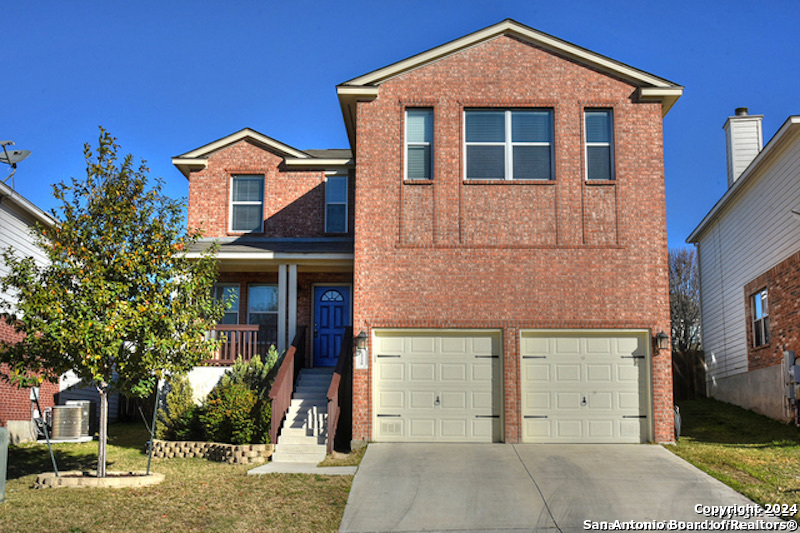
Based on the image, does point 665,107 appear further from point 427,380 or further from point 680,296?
point 680,296

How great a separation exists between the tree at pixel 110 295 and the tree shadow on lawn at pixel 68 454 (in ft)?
7.33

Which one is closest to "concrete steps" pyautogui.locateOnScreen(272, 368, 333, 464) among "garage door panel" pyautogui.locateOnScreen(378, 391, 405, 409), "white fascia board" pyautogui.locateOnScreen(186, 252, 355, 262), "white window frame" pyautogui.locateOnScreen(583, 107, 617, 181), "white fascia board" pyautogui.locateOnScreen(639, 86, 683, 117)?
"garage door panel" pyautogui.locateOnScreen(378, 391, 405, 409)

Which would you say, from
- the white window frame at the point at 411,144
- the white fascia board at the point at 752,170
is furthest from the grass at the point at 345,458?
the white fascia board at the point at 752,170

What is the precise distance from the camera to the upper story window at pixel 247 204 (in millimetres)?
21438

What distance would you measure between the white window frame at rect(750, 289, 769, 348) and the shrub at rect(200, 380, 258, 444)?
12.5 meters

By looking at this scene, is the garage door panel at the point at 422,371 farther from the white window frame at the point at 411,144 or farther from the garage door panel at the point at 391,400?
the white window frame at the point at 411,144

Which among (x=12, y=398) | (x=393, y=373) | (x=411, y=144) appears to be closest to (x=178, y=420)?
(x=12, y=398)

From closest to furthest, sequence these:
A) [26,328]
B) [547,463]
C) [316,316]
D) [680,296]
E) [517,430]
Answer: [26,328]
[547,463]
[517,430]
[316,316]
[680,296]

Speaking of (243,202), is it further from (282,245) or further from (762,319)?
(762,319)

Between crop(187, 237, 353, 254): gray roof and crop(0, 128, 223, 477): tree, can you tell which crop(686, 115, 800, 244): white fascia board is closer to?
crop(187, 237, 353, 254): gray roof

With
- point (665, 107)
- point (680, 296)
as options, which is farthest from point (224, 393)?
point (680, 296)

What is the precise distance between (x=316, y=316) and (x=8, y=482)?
8904 mm

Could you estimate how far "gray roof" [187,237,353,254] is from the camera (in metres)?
18.8

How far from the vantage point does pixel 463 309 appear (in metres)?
16.1
